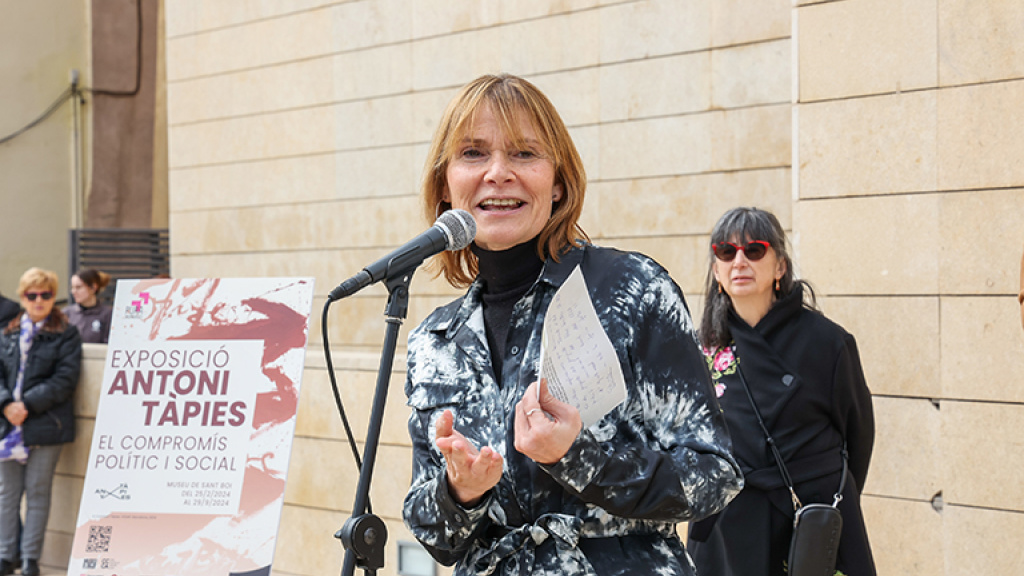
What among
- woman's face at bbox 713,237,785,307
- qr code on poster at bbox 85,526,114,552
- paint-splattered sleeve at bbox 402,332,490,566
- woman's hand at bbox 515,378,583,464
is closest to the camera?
woman's hand at bbox 515,378,583,464

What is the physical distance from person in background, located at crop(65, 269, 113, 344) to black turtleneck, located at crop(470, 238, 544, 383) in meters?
8.19

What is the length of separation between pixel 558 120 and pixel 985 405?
10.8 feet

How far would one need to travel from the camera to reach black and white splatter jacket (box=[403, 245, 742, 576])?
69.2 inches

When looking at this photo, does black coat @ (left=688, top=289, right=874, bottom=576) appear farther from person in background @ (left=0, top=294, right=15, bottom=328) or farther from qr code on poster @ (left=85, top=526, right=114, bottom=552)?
person in background @ (left=0, top=294, right=15, bottom=328)

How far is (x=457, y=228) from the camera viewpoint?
195 cm

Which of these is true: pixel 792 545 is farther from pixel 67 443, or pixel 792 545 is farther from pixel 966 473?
pixel 67 443

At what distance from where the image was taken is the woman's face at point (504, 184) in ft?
6.56

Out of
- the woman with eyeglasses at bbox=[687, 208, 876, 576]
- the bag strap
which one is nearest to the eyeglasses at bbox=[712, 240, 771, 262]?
the woman with eyeglasses at bbox=[687, 208, 876, 576]

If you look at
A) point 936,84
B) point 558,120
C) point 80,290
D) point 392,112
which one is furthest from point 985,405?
point 80,290

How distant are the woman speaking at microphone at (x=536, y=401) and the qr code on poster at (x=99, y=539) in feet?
9.59

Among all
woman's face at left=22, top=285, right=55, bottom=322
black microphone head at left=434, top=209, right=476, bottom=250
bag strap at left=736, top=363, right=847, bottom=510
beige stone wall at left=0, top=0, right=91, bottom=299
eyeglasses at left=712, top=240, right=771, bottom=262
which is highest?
beige stone wall at left=0, top=0, right=91, bottom=299

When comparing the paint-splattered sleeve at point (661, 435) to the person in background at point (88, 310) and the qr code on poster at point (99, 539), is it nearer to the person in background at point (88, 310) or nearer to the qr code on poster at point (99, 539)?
the qr code on poster at point (99, 539)

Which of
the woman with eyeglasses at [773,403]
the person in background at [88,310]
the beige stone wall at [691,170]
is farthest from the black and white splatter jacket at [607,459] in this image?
the person in background at [88,310]

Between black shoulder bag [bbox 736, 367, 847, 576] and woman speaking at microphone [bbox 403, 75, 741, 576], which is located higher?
woman speaking at microphone [bbox 403, 75, 741, 576]
